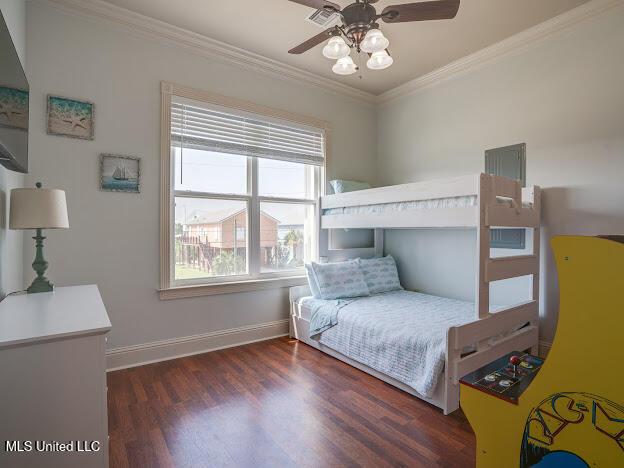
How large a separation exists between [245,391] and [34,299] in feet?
4.28

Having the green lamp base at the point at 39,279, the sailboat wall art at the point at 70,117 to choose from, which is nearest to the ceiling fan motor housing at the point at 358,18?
the sailboat wall art at the point at 70,117

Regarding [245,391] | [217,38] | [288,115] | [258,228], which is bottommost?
[245,391]

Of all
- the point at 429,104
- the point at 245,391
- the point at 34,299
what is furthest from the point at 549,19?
the point at 34,299

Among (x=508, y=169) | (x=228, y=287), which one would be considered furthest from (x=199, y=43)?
(x=508, y=169)

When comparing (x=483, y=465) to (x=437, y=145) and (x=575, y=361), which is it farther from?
(x=437, y=145)

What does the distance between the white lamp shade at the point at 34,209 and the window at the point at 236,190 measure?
0.92m

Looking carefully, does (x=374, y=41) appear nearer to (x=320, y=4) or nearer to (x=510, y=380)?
(x=320, y=4)

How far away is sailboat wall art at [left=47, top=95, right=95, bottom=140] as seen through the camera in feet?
7.41

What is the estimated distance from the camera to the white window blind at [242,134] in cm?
278

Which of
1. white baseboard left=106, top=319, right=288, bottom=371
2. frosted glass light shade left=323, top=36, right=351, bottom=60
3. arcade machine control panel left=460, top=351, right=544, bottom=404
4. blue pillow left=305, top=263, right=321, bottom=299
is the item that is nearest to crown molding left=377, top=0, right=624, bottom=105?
frosted glass light shade left=323, top=36, right=351, bottom=60

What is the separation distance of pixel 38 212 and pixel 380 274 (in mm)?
2815

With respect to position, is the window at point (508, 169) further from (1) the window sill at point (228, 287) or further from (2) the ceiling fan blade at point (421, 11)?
(1) the window sill at point (228, 287)

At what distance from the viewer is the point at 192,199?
2.89 metres

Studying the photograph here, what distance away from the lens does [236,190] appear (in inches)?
122
